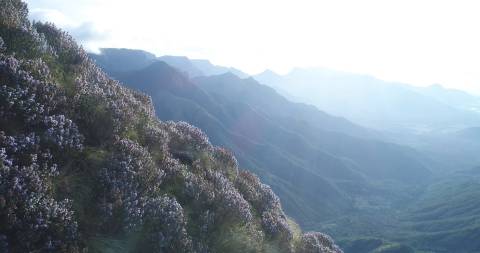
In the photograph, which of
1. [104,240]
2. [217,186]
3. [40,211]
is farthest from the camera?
[217,186]

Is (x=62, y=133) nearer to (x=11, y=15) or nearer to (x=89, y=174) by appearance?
(x=89, y=174)

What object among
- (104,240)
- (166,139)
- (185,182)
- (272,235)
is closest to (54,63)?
(166,139)

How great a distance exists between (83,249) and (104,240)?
0.82 m

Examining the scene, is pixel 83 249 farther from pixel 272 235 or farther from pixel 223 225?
pixel 272 235

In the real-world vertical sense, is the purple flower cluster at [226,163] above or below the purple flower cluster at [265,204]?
above

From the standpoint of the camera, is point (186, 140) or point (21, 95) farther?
point (186, 140)

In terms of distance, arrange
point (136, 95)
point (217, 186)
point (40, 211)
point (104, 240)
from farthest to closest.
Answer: point (136, 95), point (217, 186), point (104, 240), point (40, 211)

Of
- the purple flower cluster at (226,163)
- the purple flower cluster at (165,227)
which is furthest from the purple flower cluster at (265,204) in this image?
the purple flower cluster at (165,227)

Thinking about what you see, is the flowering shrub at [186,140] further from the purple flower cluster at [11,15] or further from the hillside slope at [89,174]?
the purple flower cluster at [11,15]

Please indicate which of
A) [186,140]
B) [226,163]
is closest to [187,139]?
[186,140]

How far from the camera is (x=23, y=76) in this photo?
31.2 ft

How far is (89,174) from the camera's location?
9555mm

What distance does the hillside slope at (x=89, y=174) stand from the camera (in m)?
7.88

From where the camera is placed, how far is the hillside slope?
25.9ft
